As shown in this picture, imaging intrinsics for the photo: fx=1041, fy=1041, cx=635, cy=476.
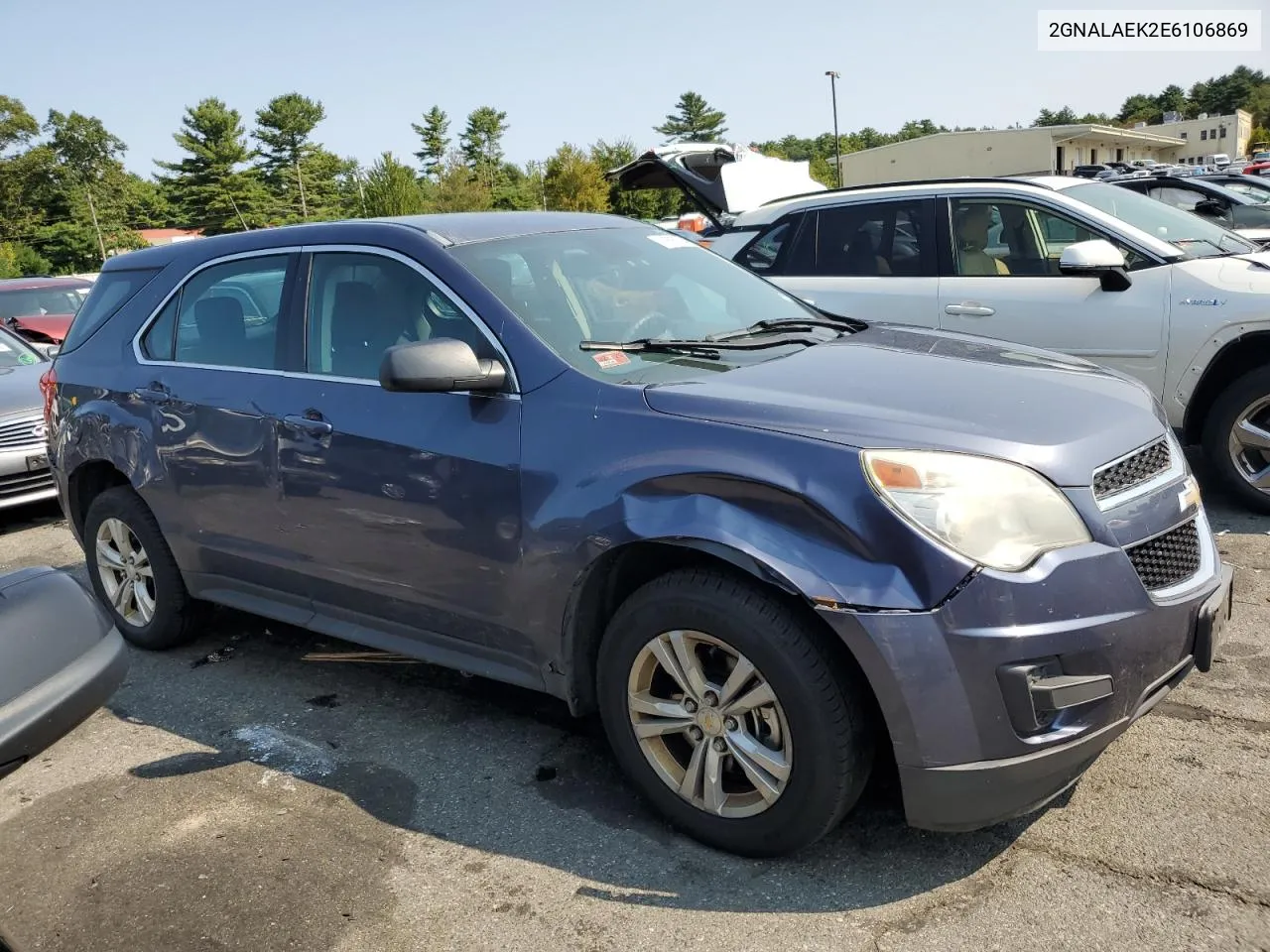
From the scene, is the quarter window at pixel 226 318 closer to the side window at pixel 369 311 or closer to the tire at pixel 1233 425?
the side window at pixel 369 311

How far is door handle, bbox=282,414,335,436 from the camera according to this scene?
361cm

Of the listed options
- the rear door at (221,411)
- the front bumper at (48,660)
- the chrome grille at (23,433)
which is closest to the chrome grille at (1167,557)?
the front bumper at (48,660)

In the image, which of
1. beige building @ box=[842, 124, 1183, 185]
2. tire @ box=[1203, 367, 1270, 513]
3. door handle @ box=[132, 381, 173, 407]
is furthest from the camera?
beige building @ box=[842, 124, 1183, 185]

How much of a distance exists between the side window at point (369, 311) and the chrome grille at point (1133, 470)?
186 centimetres

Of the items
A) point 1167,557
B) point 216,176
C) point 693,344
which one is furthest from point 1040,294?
point 216,176

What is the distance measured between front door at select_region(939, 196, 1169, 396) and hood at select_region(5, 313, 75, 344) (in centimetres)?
1138

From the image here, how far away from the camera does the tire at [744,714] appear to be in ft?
8.41

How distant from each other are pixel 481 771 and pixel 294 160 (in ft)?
298

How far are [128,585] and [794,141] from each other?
4616 inches

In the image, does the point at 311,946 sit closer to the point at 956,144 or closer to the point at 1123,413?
the point at 1123,413

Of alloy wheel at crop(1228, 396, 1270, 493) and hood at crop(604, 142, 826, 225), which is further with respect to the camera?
hood at crop(604, 142, 826, 225)

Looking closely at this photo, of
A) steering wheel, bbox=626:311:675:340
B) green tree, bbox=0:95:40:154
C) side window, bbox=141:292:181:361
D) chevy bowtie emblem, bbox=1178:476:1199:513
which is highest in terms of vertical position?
green tree, bbox=0:95:40:154

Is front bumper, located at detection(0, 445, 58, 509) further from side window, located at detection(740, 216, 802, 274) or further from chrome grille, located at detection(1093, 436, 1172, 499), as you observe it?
chrome grille, located at detection(1093, 436, 1172, 499)

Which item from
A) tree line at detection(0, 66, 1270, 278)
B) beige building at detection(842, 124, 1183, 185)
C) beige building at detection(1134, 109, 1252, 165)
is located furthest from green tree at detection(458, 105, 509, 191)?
beige building at detection(1134, 109, 1252, 165)
